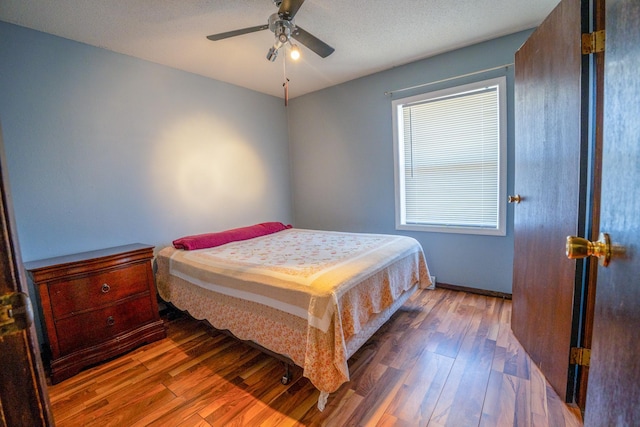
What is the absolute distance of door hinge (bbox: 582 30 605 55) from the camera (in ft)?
3.89

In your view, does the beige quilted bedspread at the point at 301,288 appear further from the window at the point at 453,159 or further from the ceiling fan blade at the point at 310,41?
the ceiling fan blade at the point at 310,41

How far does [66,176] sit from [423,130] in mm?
3270

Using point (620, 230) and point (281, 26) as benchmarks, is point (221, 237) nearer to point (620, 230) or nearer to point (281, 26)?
point (281, 26)

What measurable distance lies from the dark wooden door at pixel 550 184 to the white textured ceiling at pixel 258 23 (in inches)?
27.6

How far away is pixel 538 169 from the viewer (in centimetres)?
160

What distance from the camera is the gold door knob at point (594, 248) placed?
59 centimetres

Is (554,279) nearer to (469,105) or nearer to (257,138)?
(469,105)

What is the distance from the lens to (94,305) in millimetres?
1935

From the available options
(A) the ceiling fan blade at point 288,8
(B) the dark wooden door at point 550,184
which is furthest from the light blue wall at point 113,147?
(B) the dark wooden door at point 550,184

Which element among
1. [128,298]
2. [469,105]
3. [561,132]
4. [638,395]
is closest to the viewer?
[638,395]

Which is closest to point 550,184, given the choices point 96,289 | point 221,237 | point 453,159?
point 453,159

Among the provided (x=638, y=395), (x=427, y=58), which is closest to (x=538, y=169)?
(x=638, y=395)

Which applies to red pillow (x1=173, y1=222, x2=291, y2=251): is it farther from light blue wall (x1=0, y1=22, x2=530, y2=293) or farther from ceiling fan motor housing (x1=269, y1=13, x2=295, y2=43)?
ceiling fan motor housing (x1=269, y1=13, x2=295, y2=43)

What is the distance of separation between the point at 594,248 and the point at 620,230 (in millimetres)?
87
